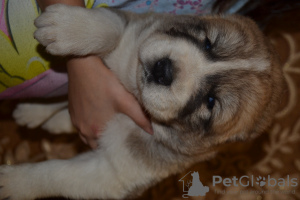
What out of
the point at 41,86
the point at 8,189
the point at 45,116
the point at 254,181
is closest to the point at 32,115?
the point at 45,116

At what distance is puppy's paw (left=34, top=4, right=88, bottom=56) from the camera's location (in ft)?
5.87

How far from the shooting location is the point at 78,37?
1854 millimetres

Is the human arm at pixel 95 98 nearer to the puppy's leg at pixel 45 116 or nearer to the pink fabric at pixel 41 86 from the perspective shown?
the pink fabric at pixel 41 86

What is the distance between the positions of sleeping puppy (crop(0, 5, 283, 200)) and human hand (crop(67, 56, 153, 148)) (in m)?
0.08

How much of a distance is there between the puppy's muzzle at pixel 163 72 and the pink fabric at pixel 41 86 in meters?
0.89

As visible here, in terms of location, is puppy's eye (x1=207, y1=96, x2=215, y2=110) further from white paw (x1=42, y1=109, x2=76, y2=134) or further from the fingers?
white paw (x1=42, y1=109, x2=76, y2=134)

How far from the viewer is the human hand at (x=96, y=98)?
2.07m

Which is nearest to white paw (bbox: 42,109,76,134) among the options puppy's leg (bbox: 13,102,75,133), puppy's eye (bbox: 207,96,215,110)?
puppy's leg (bbox: 13,102,75,133)

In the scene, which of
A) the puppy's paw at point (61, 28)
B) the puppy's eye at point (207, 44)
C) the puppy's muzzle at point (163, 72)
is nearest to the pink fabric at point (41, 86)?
the puppy's paw at point (61, 28)

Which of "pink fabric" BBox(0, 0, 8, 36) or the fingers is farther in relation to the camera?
the fingers

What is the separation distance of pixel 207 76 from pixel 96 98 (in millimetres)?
882

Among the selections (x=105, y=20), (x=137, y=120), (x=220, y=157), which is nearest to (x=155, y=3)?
(x=105, y=20)

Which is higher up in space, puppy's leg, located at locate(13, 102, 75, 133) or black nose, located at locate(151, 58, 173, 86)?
black nose, located at locate(151, 58, 173, 86)

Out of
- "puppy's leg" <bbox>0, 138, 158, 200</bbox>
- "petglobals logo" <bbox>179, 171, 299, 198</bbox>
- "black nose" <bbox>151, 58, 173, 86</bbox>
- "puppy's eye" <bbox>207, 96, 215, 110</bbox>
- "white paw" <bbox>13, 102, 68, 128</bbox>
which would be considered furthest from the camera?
"petglobals logo" <bbox>179, 171, 299, 198</bbox>
